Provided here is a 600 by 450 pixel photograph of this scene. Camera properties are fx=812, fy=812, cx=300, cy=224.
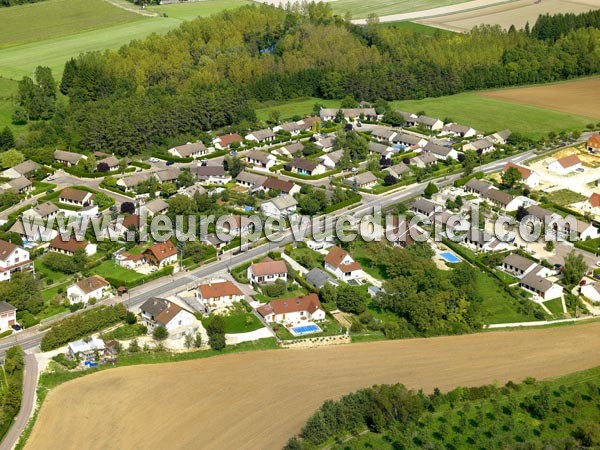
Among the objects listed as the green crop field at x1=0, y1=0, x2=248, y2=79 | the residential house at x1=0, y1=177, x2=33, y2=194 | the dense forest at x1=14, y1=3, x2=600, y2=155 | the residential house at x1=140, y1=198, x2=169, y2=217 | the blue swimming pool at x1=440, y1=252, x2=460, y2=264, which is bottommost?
the blue swimming pool at x1=440, y1=252, x2=460, y2=264

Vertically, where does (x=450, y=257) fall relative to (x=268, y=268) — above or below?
below

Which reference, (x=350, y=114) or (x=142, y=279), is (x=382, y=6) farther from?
(x=142, y=279)

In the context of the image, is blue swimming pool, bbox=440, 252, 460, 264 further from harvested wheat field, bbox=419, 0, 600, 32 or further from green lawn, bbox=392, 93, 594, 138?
→ harvested wheat field, bbox=419, 0, 600, 32

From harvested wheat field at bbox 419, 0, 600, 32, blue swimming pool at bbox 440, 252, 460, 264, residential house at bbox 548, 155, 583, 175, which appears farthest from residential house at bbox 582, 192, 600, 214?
harvested wheat field at bbox 419, 0, 600, 32

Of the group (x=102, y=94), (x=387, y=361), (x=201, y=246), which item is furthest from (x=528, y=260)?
(x=102, y=94)

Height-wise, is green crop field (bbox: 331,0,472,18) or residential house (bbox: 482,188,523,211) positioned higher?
green crop field (bbox: 331,0,472,18)

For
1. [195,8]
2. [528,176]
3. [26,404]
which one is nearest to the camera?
[26,404]

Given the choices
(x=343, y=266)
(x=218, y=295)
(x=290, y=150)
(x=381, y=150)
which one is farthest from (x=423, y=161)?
(x=218, y=295)
